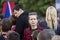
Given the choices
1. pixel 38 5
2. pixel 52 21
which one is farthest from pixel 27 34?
pixel 38 5

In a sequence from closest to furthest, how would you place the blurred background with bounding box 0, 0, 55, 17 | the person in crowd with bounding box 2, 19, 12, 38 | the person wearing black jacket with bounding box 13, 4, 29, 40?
1. the person in crowd with bounding box 2, 19, 12, 38
2. the person wearing black jacket with bounding box 13, 4, 29, 40
3. the blurred background with bounding box 0, 0, 55, 17

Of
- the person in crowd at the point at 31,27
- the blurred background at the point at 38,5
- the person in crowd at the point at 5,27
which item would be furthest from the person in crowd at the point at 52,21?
the blurred background at the point at 38,5

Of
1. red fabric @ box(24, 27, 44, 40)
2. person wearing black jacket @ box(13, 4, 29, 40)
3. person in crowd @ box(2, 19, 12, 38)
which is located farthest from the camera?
person wearing black jacket @ box(13, 4, 29, 40)

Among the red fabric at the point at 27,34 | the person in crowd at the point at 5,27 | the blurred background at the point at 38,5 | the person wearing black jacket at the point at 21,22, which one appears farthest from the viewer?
the blurred background at the point at 38,5

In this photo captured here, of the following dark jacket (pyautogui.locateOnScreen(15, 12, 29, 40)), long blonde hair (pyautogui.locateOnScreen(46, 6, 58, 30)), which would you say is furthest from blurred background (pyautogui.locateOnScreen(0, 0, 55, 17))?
long blonde hair (pyautogui.locateOnScreen(46, 6, 58, 30))

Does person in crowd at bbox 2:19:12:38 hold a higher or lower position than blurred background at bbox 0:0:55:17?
higher

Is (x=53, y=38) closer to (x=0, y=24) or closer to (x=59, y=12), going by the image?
(x=0, y=24)

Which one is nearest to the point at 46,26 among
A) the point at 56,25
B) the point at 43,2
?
the point at 56,25

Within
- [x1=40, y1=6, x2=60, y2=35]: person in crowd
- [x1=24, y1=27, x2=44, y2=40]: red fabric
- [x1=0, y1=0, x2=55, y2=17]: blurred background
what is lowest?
[x1=0, y1=0, x2=55, y2=17]: blurred background

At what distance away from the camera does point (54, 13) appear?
344 inches

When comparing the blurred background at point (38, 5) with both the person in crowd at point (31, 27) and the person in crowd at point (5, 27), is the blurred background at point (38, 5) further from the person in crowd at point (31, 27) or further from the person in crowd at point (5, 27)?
the person in crowd at point (31, 27)

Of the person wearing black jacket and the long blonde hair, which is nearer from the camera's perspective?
the long blonde hair

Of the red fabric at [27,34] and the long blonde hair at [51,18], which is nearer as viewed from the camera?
the red fabric at [27,34]

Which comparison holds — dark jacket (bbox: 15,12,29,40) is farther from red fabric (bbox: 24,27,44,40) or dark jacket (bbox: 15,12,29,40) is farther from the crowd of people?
red fabric (bbox: 24,27,44,40)
